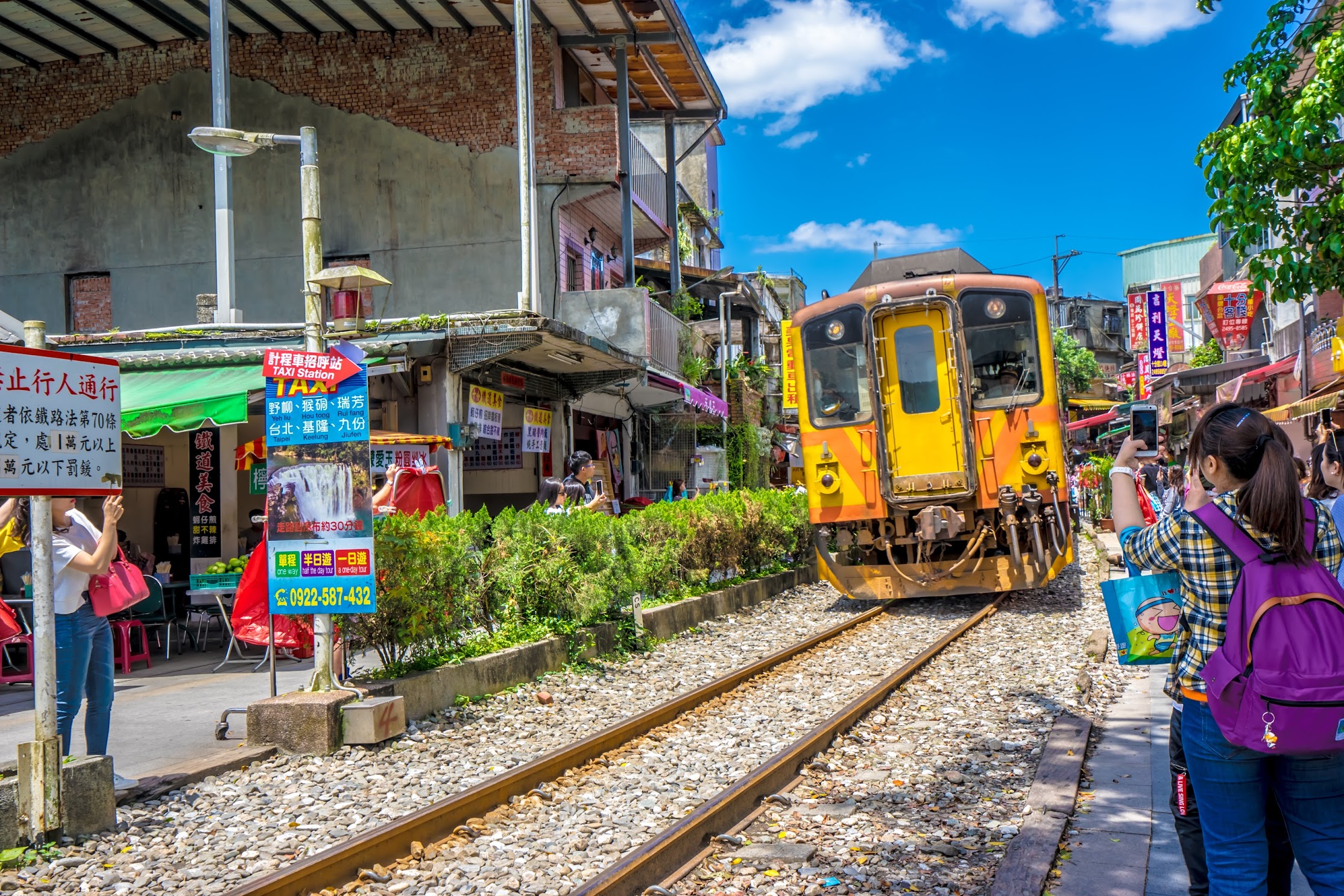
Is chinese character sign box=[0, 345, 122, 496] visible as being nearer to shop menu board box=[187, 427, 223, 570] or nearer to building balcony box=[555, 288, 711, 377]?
shop menu board box=[187, 427, 223, 570]

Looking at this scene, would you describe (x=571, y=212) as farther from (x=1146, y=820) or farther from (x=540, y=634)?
(x=1146, y=820)

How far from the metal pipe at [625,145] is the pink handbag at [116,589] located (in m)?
12.4

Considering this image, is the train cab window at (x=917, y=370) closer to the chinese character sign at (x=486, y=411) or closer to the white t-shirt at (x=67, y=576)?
the chinese character sign at (x=486, y=411)

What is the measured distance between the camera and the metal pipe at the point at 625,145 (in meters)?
16.9

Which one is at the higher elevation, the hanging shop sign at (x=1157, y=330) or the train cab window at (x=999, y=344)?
the hanging shop sign at (x=1157, y=330)

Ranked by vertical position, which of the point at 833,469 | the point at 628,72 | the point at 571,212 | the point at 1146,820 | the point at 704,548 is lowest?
the point at 1146,820

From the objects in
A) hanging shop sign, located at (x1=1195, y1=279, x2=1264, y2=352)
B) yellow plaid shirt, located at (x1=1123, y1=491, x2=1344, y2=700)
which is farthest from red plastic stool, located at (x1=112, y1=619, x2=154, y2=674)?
hanging shop sign, located at (x1=1195, y1=279, x2=1264, y2=352)

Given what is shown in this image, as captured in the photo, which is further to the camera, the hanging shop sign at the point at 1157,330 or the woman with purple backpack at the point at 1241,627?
the hanging shop sign at the point at 1157,330

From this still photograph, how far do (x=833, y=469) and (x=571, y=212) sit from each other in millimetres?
8894

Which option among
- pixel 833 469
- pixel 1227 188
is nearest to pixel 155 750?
pixel 833 469

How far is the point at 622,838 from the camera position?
4.90m

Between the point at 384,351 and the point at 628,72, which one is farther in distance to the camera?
the point at 628,72

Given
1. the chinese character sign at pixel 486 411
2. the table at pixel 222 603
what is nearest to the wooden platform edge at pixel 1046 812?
the table at pixel 222 603

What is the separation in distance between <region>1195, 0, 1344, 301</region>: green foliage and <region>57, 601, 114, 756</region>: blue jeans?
7441mm
